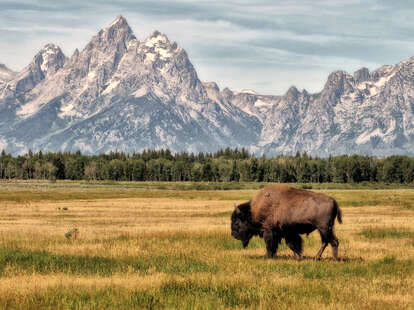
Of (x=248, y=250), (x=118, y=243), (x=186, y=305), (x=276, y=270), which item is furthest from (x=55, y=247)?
(x=186, y=305)

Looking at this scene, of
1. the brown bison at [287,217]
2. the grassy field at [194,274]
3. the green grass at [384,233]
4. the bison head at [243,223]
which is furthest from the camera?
the green grass at [384,233]

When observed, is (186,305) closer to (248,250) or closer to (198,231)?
(248,250)

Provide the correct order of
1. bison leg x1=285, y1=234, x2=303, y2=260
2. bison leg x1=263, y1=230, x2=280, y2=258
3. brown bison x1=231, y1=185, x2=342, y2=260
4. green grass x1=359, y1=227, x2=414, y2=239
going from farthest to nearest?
1. green grass x1=359, y1=227, x2=414, y2=239
2. bison leg x1=263, y1=230, x2=280, y2=258
3. bison leg x1=285, y1=234, x2=303, y2=260
4. brown bison x1=231, y1=185, x2=342, y2=260

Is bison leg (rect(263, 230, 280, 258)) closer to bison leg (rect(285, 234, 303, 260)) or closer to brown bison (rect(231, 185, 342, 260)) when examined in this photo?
brown bison (rect(231, 185, 342, 260))

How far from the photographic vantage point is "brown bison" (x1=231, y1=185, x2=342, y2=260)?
2033cm

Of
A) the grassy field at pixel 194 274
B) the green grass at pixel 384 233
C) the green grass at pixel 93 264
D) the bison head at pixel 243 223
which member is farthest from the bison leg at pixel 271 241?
the green grass at pixel 384 233

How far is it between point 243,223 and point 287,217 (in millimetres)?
2336

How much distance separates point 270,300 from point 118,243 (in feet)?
43.6

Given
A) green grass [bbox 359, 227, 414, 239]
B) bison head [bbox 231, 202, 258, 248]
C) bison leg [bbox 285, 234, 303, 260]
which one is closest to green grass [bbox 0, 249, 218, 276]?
bison head [bbox 231, 202, 258, 248]

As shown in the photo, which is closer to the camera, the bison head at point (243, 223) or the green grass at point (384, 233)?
the bison head at point (243, 223)

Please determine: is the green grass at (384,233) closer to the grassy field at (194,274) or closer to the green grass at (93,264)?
the grassy field at (194,274)

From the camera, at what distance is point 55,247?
23.8 metres

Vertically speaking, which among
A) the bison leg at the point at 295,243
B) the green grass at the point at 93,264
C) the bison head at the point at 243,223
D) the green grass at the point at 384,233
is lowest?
the green grass at the point at 384,233

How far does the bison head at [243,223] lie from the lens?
22.4 metres
